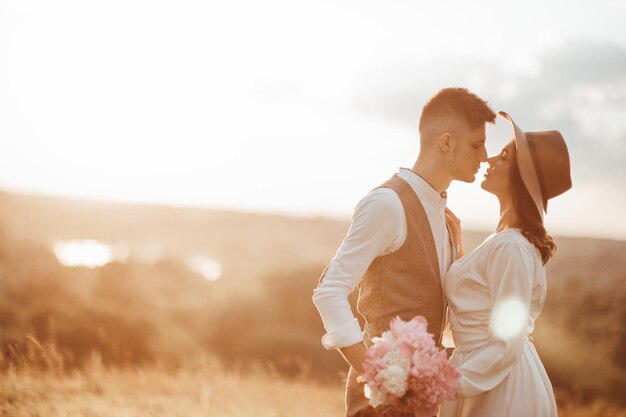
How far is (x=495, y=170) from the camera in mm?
3854

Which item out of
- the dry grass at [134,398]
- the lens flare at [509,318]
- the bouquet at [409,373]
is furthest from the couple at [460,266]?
the dry grass at [134,398]

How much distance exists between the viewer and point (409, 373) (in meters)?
2.94

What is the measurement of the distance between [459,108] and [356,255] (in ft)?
3.32

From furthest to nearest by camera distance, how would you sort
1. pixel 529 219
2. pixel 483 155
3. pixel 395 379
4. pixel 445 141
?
pixel 483 155
pixel 445 141
pixel 529 219
pixel 395 379

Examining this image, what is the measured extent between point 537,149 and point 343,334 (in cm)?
140

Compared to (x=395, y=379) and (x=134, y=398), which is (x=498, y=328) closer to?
(x=395, y=379)

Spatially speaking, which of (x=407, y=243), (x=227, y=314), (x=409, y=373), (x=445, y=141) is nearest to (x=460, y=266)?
(x=407, y=243)

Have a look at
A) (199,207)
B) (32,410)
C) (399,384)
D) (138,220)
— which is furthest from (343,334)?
(199,207)

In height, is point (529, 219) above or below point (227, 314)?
above

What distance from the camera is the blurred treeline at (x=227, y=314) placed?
18.8m

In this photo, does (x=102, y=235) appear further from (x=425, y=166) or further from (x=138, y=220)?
(x=425, y=166)

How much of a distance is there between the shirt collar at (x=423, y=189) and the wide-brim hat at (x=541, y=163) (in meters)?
0.44

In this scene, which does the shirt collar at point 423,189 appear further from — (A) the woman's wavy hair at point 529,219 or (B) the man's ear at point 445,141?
(A) the woman's wavy hair at point 529,219

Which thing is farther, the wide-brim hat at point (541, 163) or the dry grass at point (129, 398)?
the dry grass at point (129, 398)
